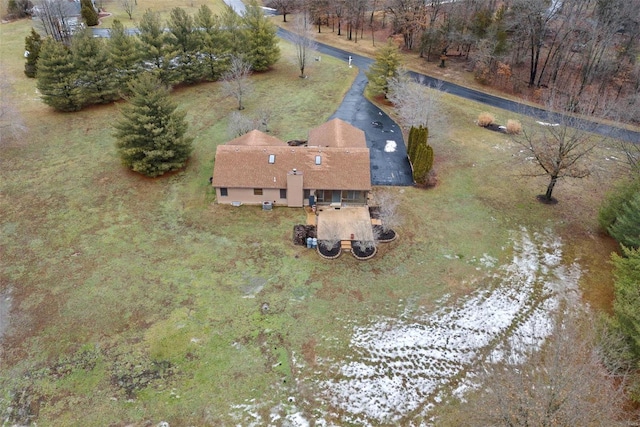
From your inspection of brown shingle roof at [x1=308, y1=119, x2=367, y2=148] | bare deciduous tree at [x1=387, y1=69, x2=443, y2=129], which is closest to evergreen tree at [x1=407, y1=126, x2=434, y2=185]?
bare deciduous tree at [x1=387, y1=69, x2=443, y2=129]

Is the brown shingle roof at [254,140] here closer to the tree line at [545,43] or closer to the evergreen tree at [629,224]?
the evergreen tree at [629,224]

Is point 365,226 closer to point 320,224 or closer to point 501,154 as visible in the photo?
point 320,224

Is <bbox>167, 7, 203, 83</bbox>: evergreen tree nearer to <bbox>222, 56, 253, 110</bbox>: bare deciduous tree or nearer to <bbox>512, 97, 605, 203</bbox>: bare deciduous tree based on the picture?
<bbox>222, 56, 253, 110</bbox>: bare deciduous tree

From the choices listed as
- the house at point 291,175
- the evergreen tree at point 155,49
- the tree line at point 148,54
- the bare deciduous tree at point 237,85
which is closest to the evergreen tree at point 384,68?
the bare deciduous tree at point 237,85

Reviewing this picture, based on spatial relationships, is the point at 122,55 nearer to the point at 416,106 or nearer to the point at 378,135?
the point at 378,135

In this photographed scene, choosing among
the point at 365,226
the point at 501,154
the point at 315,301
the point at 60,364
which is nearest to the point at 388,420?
the point at 315,301

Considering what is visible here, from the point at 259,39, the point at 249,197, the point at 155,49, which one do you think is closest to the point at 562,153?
the point at 249,197

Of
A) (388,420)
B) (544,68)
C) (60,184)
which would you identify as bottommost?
(388,420)

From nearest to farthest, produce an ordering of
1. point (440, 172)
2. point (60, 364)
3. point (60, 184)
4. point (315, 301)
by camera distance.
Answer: point (60, 364), point (315, 301), point (60, 184), point (440, 172)
